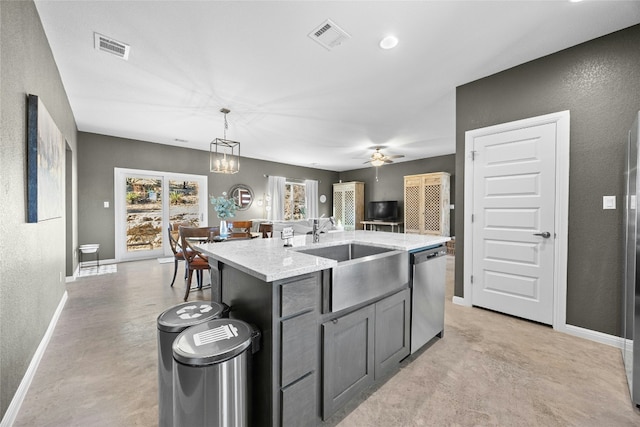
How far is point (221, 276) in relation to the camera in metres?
1.72

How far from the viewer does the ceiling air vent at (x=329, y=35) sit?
214 centimetres

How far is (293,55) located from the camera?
254 cm

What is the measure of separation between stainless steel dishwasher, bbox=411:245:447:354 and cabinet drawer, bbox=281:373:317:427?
98 cm

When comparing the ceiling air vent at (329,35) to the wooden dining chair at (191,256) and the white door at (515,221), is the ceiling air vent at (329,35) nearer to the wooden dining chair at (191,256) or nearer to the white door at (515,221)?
the white door at (515,221)

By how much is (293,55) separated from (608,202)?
3074 millimetres

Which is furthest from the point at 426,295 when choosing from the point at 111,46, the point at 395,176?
the point at 395,176

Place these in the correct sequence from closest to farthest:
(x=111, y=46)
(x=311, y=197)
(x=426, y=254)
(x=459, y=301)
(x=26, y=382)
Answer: (x=26, y=382) < (x=426, y=254) < (x=111, y=46) < (x=459, y=301) < (x=311, y=197)

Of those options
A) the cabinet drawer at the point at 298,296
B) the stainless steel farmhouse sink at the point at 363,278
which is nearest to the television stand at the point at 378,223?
the stainless steel farmhouse sink at the point at 363,278

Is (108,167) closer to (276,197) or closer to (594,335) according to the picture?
(276,197)

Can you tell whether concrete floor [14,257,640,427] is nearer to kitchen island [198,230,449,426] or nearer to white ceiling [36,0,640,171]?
kitchen island [198,230,449,426]

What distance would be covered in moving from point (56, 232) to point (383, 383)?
3.41 m

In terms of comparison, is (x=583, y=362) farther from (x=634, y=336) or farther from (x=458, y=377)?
(x=458, y=377)

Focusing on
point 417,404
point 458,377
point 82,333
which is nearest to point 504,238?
point 458,377

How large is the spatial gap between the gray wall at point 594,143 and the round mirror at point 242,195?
6.35m
